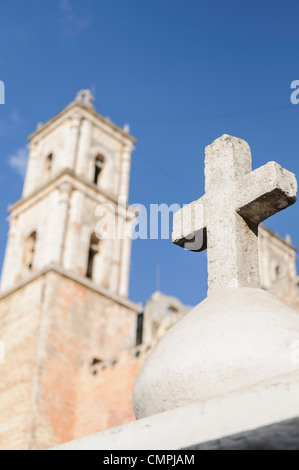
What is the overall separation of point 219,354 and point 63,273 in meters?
16.3

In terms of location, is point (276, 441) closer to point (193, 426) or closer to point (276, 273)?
point (193, 426)

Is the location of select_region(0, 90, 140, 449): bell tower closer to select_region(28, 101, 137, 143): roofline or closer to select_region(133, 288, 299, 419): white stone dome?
select_region(28, 101, 137, 143): roofline

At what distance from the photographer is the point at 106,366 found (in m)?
16.8

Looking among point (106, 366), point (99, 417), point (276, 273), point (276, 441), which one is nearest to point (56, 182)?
point (106, 366)

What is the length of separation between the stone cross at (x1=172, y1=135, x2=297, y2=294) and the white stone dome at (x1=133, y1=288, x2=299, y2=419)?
1.18 feet

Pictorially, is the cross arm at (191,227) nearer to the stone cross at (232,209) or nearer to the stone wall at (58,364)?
the stone cross at (232,209)

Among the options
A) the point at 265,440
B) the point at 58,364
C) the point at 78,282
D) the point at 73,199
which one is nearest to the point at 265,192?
the point at 265,440

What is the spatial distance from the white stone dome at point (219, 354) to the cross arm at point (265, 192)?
0.50 m

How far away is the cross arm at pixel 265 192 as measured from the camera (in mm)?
2340

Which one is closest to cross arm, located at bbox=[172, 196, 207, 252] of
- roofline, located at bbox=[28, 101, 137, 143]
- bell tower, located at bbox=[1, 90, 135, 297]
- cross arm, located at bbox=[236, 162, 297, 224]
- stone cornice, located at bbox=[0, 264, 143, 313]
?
cross arm, located at bbox=[236, 162, 297, 224]

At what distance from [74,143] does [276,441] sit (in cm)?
2066

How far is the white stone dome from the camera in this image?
173 centimetres
